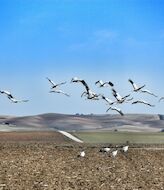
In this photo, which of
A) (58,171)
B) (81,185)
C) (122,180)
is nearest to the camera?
(81,185)

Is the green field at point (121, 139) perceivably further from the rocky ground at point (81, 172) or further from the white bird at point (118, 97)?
the white bird at point (118, 97)

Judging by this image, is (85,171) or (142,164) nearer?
(85,171)

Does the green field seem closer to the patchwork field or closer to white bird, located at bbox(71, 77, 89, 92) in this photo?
the patchwork field

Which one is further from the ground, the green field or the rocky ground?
the green field

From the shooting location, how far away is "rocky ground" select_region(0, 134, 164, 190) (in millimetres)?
30009

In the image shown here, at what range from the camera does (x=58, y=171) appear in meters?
36.4

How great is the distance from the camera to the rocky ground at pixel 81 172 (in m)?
30.0

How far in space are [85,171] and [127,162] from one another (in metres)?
8.53

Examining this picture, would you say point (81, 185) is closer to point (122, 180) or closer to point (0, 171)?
point (122, 180)

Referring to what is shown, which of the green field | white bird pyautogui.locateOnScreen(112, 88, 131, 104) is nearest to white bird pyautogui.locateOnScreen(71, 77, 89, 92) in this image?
white bird pyautogui.locateOnScreen(112, 88, 131, 104)

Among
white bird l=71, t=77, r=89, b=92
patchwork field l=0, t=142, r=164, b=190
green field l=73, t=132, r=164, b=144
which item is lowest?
patchwork field l=0, t=142, r=164, b=190

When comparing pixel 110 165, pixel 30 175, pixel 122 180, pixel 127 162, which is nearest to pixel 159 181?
pixel 122 180

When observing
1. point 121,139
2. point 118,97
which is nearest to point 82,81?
point 118,97

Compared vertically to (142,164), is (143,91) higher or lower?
higher
